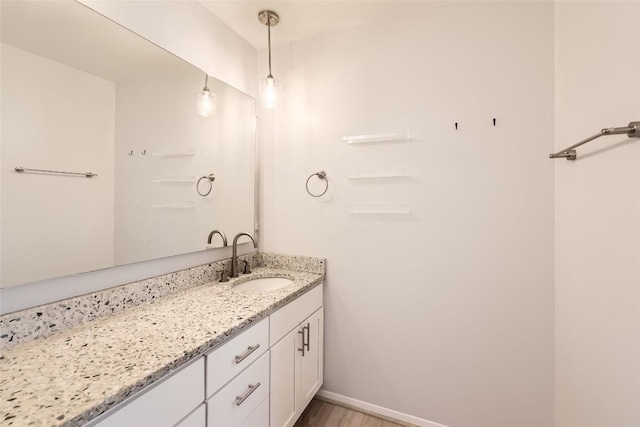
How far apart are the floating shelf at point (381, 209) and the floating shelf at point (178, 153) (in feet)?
3.34

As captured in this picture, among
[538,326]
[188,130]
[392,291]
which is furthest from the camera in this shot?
[392,291]

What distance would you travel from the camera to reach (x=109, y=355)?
2.67ft

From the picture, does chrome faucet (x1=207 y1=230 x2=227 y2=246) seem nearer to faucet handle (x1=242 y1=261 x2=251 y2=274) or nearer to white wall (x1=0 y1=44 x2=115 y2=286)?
faucet handle (x1=242 y1=261 x2=251 y2=274)

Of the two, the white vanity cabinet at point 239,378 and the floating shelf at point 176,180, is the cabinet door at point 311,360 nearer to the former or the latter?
the white vanity cabinet at point 239,378

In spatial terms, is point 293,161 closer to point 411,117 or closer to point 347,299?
point 411,117

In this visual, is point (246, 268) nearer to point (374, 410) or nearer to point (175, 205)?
point (175, 205)

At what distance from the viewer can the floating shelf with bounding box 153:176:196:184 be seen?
4.53 feet

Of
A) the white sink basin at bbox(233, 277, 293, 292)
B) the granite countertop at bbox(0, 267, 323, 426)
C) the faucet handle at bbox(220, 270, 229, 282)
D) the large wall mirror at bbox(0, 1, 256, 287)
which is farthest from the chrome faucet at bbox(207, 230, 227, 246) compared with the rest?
the granite countertop at bbox(0, 267, 323, 426)

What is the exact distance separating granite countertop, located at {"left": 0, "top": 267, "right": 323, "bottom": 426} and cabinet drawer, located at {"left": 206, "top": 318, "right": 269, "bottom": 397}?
0.04 m

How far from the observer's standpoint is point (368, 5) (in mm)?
1553

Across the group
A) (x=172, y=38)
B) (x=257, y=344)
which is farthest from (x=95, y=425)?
(x=172, y=38)

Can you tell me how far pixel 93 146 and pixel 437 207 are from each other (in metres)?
1.71

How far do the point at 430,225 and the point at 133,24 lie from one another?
182 cm

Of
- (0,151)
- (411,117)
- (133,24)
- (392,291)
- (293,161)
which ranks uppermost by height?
(133,24)
